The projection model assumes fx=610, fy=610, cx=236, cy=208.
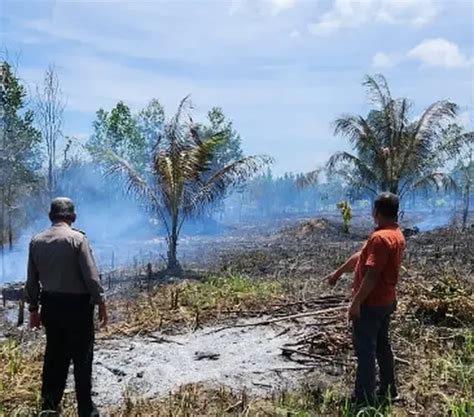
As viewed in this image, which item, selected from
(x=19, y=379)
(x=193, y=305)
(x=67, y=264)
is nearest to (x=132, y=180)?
(x=193, y=305)

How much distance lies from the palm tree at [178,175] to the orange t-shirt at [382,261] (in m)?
9.91

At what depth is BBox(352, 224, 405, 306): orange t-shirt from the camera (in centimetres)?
450

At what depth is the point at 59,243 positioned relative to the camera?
4734 millimetres

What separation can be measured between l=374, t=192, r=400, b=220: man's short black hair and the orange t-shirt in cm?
9

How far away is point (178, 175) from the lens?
14617 millimetres

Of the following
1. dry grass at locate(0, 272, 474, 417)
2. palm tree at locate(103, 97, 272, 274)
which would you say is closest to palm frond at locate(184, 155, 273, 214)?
palm tree at locate(103, 97, 272, 274)

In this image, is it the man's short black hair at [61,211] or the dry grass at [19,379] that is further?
the dry grass at [19,379]

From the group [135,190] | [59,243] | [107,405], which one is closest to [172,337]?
[107,405]

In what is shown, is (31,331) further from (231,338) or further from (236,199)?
(236,199)

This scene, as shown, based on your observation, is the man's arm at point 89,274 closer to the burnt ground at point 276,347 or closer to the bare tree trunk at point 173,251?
the burnt ground at point 276,347

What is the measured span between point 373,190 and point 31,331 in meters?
15.3

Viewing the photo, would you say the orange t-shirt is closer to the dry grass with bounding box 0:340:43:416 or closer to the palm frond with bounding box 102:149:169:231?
the dry grass with bounding box 0:340:43:416

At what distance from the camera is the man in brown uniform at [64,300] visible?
474cm

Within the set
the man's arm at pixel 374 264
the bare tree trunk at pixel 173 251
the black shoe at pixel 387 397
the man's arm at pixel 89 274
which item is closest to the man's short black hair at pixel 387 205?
the man's arm at pixel 374 264
